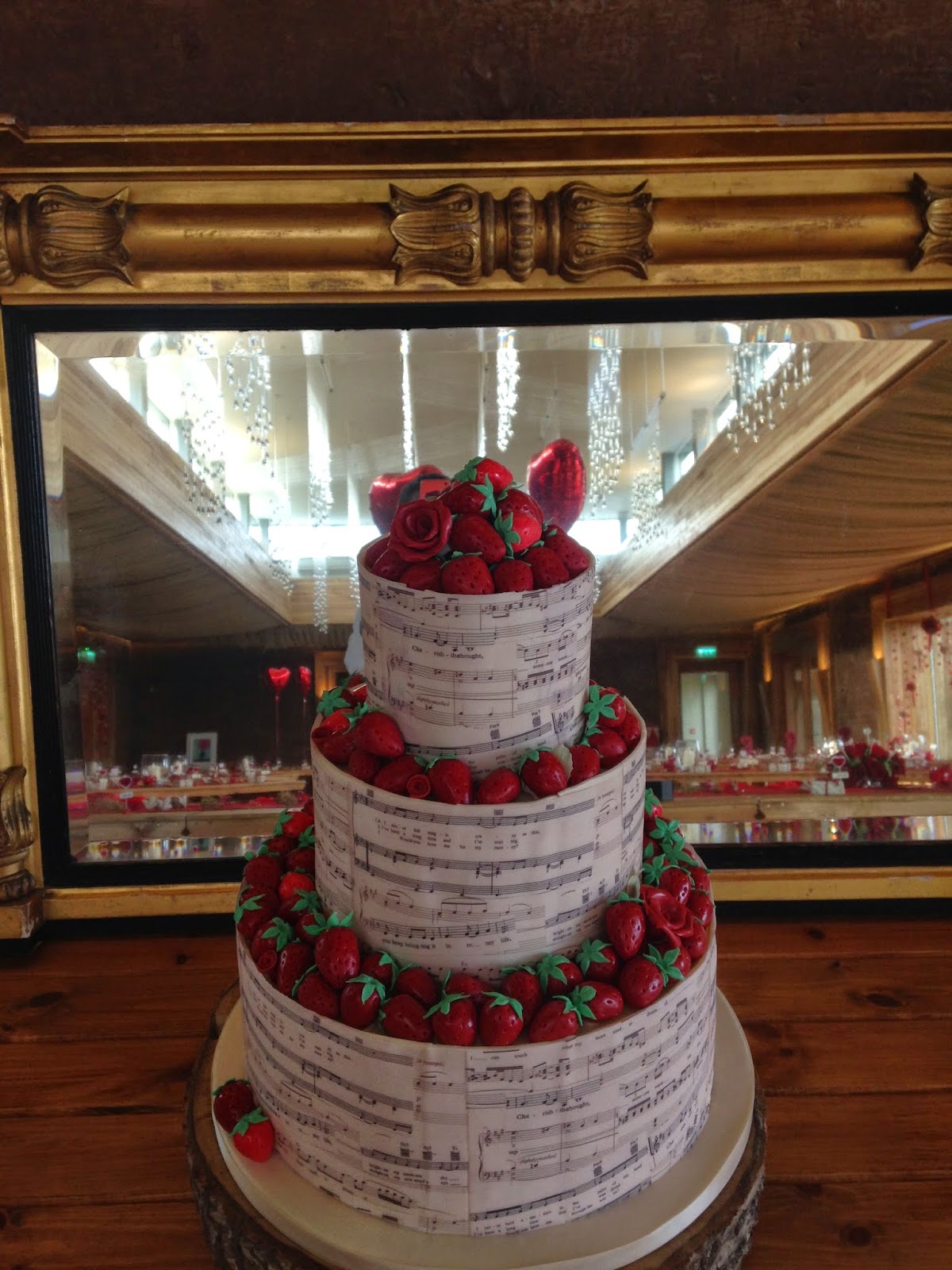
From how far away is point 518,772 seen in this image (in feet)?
4.33

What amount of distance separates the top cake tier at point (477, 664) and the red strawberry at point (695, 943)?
419 mm

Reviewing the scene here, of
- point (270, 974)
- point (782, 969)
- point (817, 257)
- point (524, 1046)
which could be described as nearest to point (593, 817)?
point (524, 1046)

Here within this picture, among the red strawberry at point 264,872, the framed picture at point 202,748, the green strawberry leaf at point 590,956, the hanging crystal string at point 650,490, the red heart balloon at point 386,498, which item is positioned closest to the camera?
the green strawberry leaf at point 590,956

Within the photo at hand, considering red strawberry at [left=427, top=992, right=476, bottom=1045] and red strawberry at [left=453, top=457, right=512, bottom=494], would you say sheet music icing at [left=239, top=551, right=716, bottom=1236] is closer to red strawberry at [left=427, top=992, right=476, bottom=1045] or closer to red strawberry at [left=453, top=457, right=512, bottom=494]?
red strawberry at [left=427, top=992, right=476, bottom=1045]

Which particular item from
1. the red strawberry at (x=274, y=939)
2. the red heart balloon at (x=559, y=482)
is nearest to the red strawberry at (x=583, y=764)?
the red strawberry at (x=274, y=939)

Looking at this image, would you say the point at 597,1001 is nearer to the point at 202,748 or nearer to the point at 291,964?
the point at 291,964

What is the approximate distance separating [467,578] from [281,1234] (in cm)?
107

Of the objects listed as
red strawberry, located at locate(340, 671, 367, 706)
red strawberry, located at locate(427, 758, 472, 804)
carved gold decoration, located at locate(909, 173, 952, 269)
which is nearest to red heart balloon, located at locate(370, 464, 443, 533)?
red strawberry, located at locate(340, 671, 367, 706)

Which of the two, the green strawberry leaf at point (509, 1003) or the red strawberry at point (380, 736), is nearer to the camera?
the green strawberry leaf at point (509, 1003)

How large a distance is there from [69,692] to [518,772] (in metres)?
1.97

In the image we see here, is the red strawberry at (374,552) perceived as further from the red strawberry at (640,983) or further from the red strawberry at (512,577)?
the red strawberry at (640,983)

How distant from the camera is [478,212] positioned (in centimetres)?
235

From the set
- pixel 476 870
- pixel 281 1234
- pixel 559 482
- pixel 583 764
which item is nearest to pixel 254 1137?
pixel 281 1234

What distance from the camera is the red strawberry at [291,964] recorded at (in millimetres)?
1350
